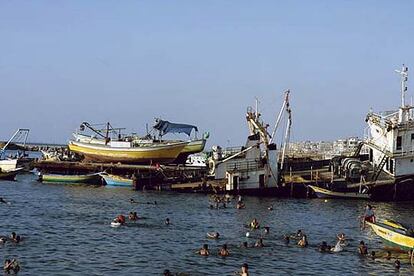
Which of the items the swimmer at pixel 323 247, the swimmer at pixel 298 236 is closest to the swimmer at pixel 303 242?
the swimmer at pixel 323 247

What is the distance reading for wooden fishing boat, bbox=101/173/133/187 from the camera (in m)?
80.8

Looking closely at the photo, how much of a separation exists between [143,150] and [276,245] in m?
50.0

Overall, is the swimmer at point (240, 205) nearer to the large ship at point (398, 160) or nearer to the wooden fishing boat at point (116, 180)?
the large ship at point (398, 160)

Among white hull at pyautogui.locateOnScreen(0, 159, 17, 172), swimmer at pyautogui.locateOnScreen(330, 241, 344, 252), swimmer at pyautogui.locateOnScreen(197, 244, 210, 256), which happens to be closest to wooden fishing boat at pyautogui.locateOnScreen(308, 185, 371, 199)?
swimmer at pyautogui.locateOnScreen(330, 241, 344, 252)

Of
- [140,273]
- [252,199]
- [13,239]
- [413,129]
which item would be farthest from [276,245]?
[413,129]

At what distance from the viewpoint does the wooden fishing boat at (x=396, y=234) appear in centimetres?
3872

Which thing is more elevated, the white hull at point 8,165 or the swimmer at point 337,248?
the white hull at point 8,165

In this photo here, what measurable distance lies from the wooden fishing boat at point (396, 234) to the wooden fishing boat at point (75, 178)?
168ft

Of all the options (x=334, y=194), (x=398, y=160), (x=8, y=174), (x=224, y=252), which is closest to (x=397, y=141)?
(x=398, y=160)

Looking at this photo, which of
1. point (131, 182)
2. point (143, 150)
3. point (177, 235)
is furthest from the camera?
point (143, 150)

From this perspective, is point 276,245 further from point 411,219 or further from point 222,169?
point 222,169

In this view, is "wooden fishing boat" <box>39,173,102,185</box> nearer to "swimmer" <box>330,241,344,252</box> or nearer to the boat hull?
the boat hull

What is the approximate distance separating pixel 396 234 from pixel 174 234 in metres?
16.3

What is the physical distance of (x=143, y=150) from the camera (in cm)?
9100
